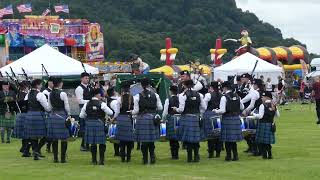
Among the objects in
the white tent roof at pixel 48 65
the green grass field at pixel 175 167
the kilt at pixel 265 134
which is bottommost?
the green grass field at pixel 175 167

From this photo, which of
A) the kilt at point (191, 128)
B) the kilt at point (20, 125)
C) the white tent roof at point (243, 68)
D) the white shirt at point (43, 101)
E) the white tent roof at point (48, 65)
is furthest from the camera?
→ the white tent roof at point (243, 68)

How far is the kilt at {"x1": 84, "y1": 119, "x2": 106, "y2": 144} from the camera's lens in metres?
13.1

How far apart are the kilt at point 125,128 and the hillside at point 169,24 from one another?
60.0m

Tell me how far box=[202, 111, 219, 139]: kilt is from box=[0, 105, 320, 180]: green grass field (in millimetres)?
528

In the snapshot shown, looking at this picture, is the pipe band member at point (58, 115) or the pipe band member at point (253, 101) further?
the pipe band member at point (253, 101)

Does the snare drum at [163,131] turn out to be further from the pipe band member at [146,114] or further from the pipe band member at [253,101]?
the pipe band member at [253,101]

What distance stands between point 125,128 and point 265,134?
9.12ft

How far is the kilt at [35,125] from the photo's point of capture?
14422 mm

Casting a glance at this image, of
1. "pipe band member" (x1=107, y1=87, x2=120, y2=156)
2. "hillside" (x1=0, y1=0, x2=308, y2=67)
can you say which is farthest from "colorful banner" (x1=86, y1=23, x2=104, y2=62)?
"pipe band member" (x1=107, y1=87, x2=120, y2=156)

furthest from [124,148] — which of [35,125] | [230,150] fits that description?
[230,150]

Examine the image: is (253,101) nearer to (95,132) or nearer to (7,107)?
(95,132)

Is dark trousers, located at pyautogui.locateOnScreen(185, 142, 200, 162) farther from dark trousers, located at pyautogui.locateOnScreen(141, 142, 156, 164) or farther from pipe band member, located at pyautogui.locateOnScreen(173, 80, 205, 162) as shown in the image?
dark trousers, located at pyautogui.locateOnScreen(141, 142, 156, 164)

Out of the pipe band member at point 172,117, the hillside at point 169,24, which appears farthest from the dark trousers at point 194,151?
the hillside at point 169,24

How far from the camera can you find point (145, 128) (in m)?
13.2
